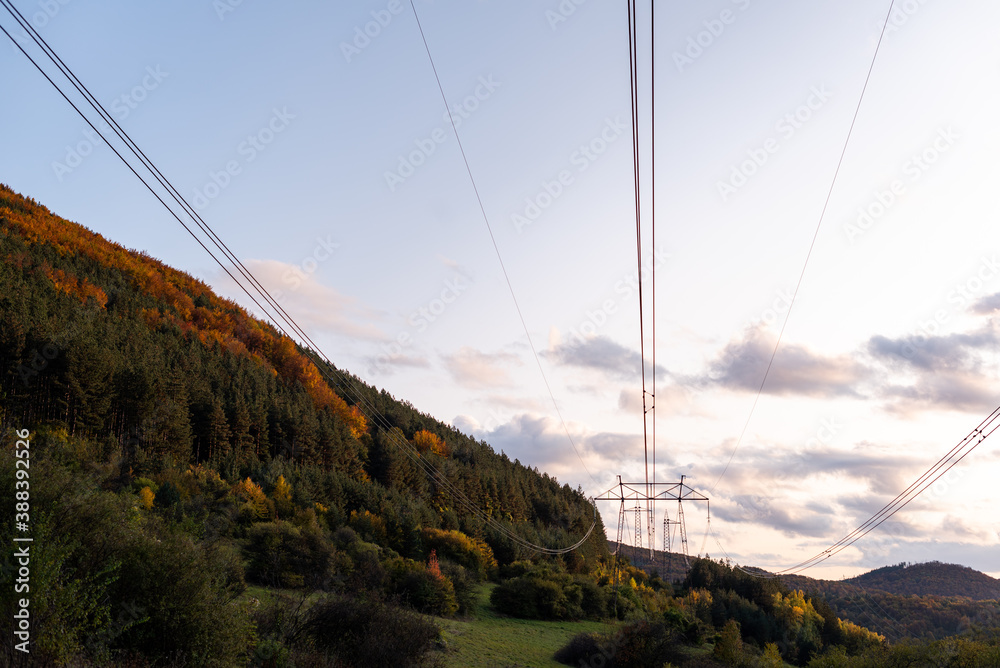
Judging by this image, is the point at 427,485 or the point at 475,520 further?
the point at 427,485

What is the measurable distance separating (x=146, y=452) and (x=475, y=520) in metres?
35.9

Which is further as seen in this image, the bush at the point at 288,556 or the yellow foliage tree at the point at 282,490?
the yellow foliage tree at the point at 282,490

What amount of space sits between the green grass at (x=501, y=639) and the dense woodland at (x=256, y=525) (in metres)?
1.21

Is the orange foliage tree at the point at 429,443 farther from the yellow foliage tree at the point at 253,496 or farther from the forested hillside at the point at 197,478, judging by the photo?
the yellow foliage tree at the point at 253,496

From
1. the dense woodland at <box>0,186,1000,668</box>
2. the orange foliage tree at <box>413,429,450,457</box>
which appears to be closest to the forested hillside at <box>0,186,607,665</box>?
the dense woodland at <box>0,186,1000,668</box>

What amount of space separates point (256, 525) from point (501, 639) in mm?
16644

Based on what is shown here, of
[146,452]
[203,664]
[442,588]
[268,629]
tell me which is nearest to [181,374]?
[146,452]

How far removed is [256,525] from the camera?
42.7 m

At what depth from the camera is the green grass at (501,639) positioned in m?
31.5

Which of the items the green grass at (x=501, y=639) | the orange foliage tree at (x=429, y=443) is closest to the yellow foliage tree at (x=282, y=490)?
the green grass at (x=501, y=639)

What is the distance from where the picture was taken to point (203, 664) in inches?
706

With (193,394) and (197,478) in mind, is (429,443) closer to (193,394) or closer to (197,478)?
(193,394)

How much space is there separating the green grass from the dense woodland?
1215 millimetres

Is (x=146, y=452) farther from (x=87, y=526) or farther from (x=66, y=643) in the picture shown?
(x=66, y=643)
